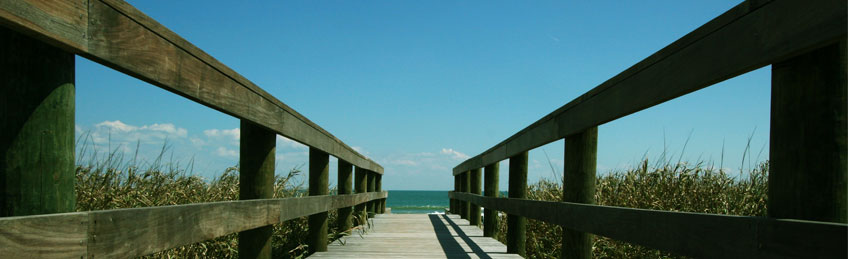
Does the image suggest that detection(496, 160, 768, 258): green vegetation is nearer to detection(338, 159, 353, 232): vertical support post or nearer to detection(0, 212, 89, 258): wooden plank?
detection(338, 159, 353, 232): vertical support post

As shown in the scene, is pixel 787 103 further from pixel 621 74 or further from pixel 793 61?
pixel 621 74

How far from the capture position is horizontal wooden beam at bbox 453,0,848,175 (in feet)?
4.79

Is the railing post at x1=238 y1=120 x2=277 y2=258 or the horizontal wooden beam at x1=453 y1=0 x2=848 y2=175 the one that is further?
the railing post at x1=238 y1=120 x2=277 y2=258

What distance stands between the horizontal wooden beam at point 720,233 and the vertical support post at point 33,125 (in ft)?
5.97

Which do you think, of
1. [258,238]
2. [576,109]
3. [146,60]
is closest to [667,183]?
[576,109]

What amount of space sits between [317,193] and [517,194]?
168 centimetres

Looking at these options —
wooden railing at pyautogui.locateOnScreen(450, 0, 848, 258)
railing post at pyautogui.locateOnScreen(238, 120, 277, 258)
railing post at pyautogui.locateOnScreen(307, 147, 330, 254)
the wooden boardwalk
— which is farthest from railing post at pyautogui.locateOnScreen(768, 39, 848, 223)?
railing post at pyautogui.locateOnScreen(307, 147, 330, 254)

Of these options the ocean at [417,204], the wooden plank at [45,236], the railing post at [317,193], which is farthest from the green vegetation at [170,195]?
the ocean at [417,204]

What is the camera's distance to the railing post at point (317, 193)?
16.9 feet

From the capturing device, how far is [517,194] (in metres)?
5.19

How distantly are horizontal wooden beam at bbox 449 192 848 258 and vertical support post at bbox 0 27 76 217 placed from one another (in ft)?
5.97

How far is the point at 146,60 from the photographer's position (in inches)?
77.3

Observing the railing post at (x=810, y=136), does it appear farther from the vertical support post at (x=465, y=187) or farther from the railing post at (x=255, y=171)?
the vertical support post at (x=465, y=187)

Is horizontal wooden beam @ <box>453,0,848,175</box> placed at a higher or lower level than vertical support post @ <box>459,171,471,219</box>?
higher
